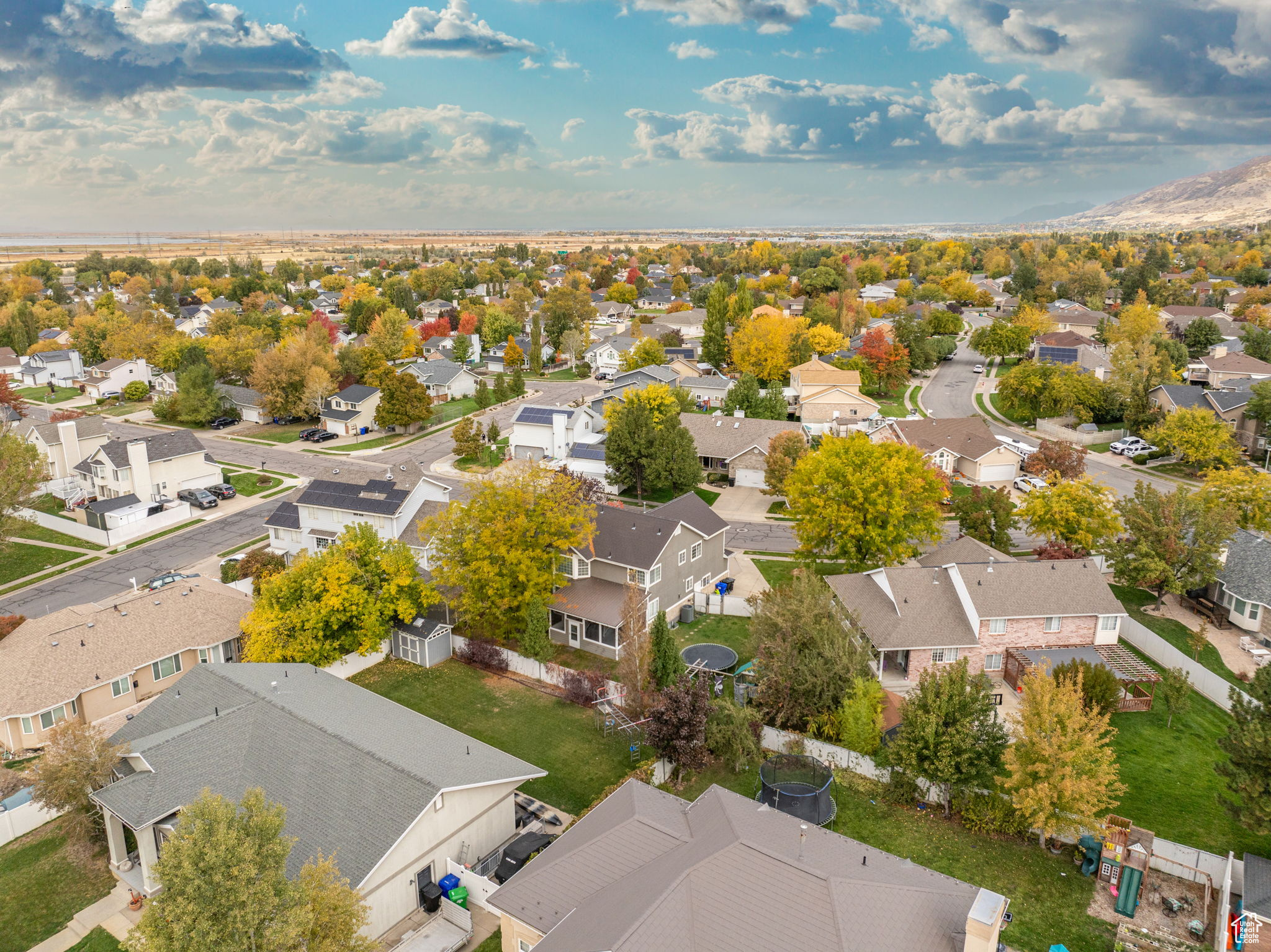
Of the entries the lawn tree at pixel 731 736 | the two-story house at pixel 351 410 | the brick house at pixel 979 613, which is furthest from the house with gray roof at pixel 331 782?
the two-story house at pixel 351 410

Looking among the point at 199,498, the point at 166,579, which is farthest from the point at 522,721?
the point at 199,498

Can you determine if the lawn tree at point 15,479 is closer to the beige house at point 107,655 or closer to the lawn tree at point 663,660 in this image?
the beige house at point 107,655

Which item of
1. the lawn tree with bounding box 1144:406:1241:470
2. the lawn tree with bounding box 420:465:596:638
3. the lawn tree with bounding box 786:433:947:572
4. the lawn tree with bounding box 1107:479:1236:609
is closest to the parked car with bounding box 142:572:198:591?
the lawn tree with bounding box 420:465:596:638

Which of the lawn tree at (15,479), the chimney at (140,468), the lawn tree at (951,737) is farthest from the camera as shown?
the chimney at (140,468)

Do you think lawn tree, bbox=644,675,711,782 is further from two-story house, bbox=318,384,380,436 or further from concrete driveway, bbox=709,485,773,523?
two-story house, bbox=318,384,380,436

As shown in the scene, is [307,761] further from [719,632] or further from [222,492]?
[222,492]

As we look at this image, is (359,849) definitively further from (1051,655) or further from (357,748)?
(1051,655)
